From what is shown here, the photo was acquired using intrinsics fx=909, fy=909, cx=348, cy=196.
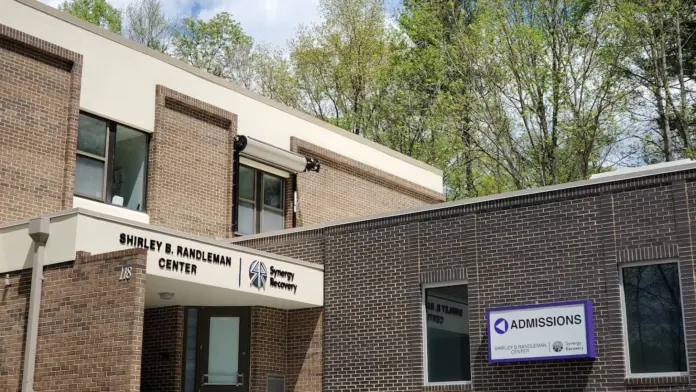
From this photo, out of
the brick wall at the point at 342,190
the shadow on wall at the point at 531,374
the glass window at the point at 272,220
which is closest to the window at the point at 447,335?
the shadow on wall at the point at 531,374

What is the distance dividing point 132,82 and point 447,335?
8.93m

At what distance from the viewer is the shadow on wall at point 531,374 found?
15148mm

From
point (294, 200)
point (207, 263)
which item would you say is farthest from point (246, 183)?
point (207, 263)

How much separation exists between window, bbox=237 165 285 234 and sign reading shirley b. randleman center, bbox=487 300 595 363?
841 cm

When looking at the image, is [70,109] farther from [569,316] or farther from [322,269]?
[569,316]

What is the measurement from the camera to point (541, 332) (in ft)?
50.9

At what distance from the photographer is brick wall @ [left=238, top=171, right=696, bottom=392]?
14.9 meters

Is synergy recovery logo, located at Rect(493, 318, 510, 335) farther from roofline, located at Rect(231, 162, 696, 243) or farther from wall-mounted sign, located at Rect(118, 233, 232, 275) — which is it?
wall-mounted sign, located at Rect(118, 233, 232, 275)

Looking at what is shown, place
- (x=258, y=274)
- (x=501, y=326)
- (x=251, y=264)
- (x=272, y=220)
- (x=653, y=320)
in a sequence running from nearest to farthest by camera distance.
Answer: (x=653, y=320) < (x=501, y=326) < (x=251, y=264) < (x=258, y=274) < (x=272, y=220)

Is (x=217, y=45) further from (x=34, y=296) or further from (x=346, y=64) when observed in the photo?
(x=34, y=296)

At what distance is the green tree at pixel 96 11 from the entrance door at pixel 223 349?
2842 centimetres

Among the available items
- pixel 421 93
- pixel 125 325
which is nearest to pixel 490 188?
pixel 421 93

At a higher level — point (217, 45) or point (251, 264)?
point (217, 45)

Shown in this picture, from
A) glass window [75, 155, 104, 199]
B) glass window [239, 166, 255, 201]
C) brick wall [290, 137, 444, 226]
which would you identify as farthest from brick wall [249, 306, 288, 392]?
brick wall [290, 137, 444, 226]
